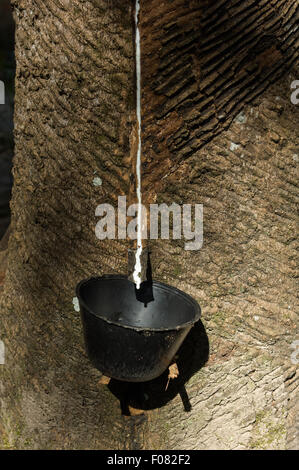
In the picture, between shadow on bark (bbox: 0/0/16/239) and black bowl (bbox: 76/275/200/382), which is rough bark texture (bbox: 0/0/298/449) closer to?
black bowl (bbox: 76/275/200/382)

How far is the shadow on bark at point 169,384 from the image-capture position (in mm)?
2068

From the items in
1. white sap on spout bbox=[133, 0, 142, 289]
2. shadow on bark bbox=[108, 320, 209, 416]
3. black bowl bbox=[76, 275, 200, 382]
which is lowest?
shadow on bark bbox=[108, 320, 209, 416]

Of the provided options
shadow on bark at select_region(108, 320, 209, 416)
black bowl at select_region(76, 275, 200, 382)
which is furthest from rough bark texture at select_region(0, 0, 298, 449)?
black bowl at select_region(76, 275, 200, 382)

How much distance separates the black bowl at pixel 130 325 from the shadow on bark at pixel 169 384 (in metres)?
0.22

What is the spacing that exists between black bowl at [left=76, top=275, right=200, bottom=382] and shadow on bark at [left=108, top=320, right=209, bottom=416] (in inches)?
8.6

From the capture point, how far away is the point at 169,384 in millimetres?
2129

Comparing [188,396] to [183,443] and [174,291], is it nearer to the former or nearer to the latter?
[183,443]

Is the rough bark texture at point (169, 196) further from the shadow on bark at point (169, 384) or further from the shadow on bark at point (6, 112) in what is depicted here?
the shadow on bark at point (6, 112)

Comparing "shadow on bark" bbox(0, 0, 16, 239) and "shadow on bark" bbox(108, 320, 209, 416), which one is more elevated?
"shadow on bark" bbox(0, 0, 16, 239)

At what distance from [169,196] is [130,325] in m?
0.51

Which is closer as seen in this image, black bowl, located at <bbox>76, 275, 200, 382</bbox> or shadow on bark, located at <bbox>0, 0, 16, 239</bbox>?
black bowl, located at <bbox>76, 275, 200, 382</bbox>

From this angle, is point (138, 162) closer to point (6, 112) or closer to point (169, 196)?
point (169, 196)

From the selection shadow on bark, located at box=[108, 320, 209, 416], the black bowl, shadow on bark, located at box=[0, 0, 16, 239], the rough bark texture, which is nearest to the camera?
the black bowl

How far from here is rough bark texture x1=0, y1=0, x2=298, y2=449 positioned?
1724 mm
